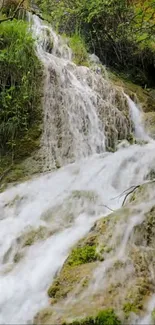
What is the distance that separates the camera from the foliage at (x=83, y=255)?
124 inches

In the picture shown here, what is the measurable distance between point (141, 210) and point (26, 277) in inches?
43.2

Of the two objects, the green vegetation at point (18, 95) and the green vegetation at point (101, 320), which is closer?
the green vegetation at point (101, 320)

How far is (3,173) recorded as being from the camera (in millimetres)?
5605

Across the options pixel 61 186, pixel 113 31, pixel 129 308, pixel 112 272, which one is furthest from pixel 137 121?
pixel 129 308

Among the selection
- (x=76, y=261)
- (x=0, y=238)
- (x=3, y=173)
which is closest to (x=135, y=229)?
(x=76, y=261)

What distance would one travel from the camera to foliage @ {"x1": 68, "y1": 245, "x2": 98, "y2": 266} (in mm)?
3159

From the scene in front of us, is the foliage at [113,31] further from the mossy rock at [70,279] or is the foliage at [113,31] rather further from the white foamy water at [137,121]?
the mossy rock at [70,279]

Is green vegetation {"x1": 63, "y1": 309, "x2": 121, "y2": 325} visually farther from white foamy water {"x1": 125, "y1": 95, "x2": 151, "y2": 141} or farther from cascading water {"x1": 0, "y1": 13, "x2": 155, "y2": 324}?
white foamy water {"x1": 125, "y1": 95, "x2": 151, "y2": 141}

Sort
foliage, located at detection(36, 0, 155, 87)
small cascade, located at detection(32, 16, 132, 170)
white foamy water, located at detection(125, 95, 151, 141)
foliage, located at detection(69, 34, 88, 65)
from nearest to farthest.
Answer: small cascade, located at detection(32, 16, 132, 170) < white foamy water, located at detection(125, 95, 151, 141) < foliage, located at detection(69, 34, 88, 65) < foliage, located at detection(36, 0, 155, 87)

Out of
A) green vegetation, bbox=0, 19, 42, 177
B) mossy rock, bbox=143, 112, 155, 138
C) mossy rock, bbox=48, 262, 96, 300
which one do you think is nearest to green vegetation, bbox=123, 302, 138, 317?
mossy rock, bbox=48, 262, 96, 300

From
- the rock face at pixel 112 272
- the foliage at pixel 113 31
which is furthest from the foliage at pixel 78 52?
the rock face at pixel 112 272

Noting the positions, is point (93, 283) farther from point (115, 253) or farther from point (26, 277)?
point (26, 277)

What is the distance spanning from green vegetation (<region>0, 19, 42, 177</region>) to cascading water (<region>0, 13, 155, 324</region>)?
188 mm

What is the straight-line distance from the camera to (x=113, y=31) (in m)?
9.05
